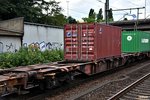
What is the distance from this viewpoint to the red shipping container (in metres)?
16.7

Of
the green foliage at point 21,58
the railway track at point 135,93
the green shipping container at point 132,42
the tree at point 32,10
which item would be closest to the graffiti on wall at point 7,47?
the green foliage at point 21,58

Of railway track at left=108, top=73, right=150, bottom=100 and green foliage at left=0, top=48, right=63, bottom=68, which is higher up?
green foliage at left=0, top=48, right=63, bottom=68

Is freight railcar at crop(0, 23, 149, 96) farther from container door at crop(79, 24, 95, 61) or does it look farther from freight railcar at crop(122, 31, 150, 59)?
freight railcar at crop(122, 31, 150, 59)

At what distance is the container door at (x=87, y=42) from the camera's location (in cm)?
1669

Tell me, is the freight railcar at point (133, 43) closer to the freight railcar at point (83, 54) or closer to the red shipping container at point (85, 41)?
the freight railcar at point (83, 54)

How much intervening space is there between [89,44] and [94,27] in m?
0.95

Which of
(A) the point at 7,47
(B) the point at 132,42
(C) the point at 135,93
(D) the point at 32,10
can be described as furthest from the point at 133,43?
(D) the point at 32,10

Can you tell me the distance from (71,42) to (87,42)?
944mm

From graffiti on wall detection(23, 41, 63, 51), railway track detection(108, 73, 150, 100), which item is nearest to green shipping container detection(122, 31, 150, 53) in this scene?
graffiti on wall detection(23, 41, 63, 51)

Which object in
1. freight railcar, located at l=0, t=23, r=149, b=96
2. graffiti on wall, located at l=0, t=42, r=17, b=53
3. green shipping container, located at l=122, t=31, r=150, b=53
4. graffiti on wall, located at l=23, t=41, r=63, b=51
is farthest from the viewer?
graffiti on wall, located at l=23, t=41, r=63, b=51

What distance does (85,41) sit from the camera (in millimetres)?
16922

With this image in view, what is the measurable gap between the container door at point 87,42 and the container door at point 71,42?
0.29 meters

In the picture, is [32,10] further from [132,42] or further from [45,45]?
[132,42]

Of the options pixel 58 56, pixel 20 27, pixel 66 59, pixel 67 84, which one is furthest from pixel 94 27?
pixel 20 27
